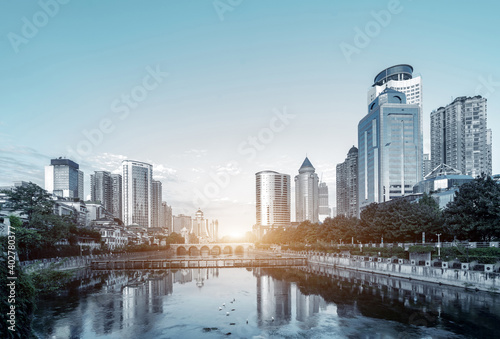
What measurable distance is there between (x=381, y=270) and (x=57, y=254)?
7885 cm

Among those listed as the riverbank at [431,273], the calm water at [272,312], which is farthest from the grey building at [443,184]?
the calm water at [272,312]

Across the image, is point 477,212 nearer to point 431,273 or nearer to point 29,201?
point 431,273

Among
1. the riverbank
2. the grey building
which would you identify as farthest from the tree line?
the grey building

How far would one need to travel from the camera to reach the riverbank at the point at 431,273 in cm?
5184

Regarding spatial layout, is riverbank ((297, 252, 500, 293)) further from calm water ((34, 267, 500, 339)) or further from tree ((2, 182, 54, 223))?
tree ((2, 182, 54, 223))

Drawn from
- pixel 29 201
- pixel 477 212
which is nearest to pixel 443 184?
pixel 477 212

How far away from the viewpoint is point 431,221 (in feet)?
265

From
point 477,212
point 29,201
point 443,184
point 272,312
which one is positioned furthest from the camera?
point 443,184

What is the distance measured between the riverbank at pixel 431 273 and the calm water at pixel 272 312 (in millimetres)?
1664

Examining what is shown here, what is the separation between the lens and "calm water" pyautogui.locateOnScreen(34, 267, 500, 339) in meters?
36.2

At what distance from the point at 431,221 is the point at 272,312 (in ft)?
168

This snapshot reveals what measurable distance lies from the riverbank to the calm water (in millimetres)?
1664

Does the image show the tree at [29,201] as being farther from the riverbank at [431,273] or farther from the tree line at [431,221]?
the tree line at [431,221]

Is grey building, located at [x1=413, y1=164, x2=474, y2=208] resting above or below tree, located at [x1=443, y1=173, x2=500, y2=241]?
above
